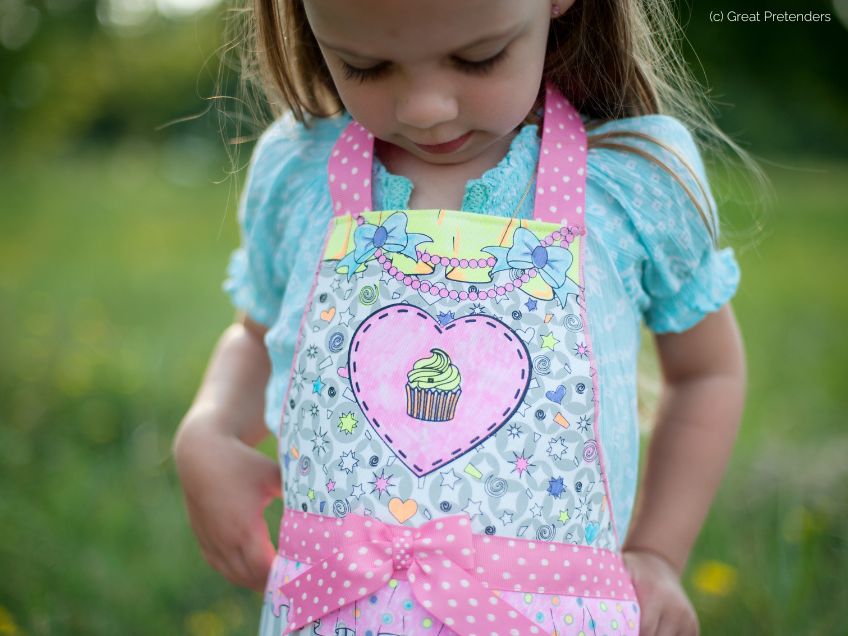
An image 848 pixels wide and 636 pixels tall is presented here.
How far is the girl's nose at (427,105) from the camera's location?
114 cm

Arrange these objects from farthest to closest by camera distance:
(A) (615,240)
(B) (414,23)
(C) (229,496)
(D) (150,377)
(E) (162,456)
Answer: (D) (150,377) → (E) (162,456) → (C) (229,496) → (A) (615,240) → (B) (414,23)

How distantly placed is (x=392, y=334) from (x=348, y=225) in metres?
0.18

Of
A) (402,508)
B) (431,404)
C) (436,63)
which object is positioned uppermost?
(436,63)

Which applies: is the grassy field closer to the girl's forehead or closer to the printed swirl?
the girl's forehead

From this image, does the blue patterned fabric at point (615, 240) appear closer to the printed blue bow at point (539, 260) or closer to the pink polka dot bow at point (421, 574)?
the printed blue bow at point (539, 260)

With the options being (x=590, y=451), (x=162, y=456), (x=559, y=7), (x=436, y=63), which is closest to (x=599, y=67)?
(x=559, y=7)

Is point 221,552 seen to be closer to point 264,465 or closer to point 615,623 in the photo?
point 264,465

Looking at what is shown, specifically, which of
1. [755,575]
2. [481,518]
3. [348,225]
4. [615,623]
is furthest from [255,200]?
[755,575]

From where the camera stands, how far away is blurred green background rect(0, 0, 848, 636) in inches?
77.5

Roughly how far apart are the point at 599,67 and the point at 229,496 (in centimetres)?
84

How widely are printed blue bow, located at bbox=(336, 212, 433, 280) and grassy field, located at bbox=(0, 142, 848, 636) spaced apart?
0.72 ft

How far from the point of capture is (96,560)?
216 cm

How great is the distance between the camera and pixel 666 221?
132cm

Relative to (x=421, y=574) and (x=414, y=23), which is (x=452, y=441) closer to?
(x=421, y=574)
